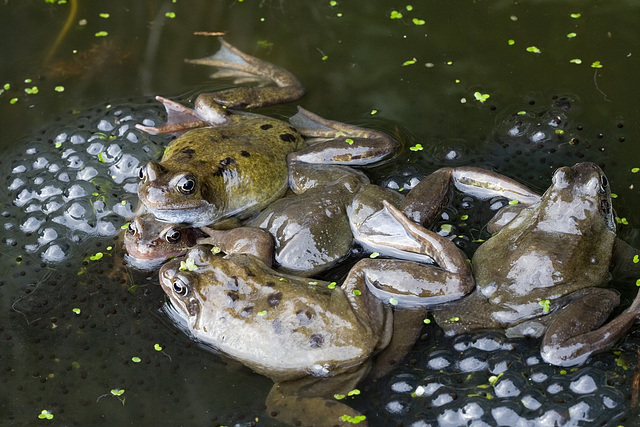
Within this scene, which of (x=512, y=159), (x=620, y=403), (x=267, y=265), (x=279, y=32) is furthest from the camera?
(x=279, y=32)

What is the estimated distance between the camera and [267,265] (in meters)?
3.74

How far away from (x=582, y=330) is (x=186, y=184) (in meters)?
2.14

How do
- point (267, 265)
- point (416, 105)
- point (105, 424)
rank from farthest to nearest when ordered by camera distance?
point (416, 105), point (267, 265), point (105, 424)

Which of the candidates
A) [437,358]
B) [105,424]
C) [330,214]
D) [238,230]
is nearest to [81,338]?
[105,424]

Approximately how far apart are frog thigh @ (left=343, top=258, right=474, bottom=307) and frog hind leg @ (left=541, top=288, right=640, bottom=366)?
18.8 inches

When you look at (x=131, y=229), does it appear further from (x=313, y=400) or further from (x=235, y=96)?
(x=313, y=400)

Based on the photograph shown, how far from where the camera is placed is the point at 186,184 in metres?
3.91

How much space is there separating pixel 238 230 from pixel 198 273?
1.49 ft

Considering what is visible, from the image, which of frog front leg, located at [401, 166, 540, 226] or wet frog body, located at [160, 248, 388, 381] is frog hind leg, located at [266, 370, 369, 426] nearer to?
wet frog body, located at [160, 248, 388, 381]

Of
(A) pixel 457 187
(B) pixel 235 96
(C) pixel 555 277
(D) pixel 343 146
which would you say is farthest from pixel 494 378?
(B) pixel 235 96

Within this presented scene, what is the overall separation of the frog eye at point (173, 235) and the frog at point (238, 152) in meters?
0.09

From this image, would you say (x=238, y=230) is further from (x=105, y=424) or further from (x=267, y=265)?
(x=105, y=424)

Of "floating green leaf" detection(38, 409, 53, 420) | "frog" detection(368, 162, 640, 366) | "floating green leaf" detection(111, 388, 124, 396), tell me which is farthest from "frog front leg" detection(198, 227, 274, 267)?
"floating green leaf" detection(38, 409, 53, 420)

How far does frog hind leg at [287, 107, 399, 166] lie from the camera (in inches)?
168
